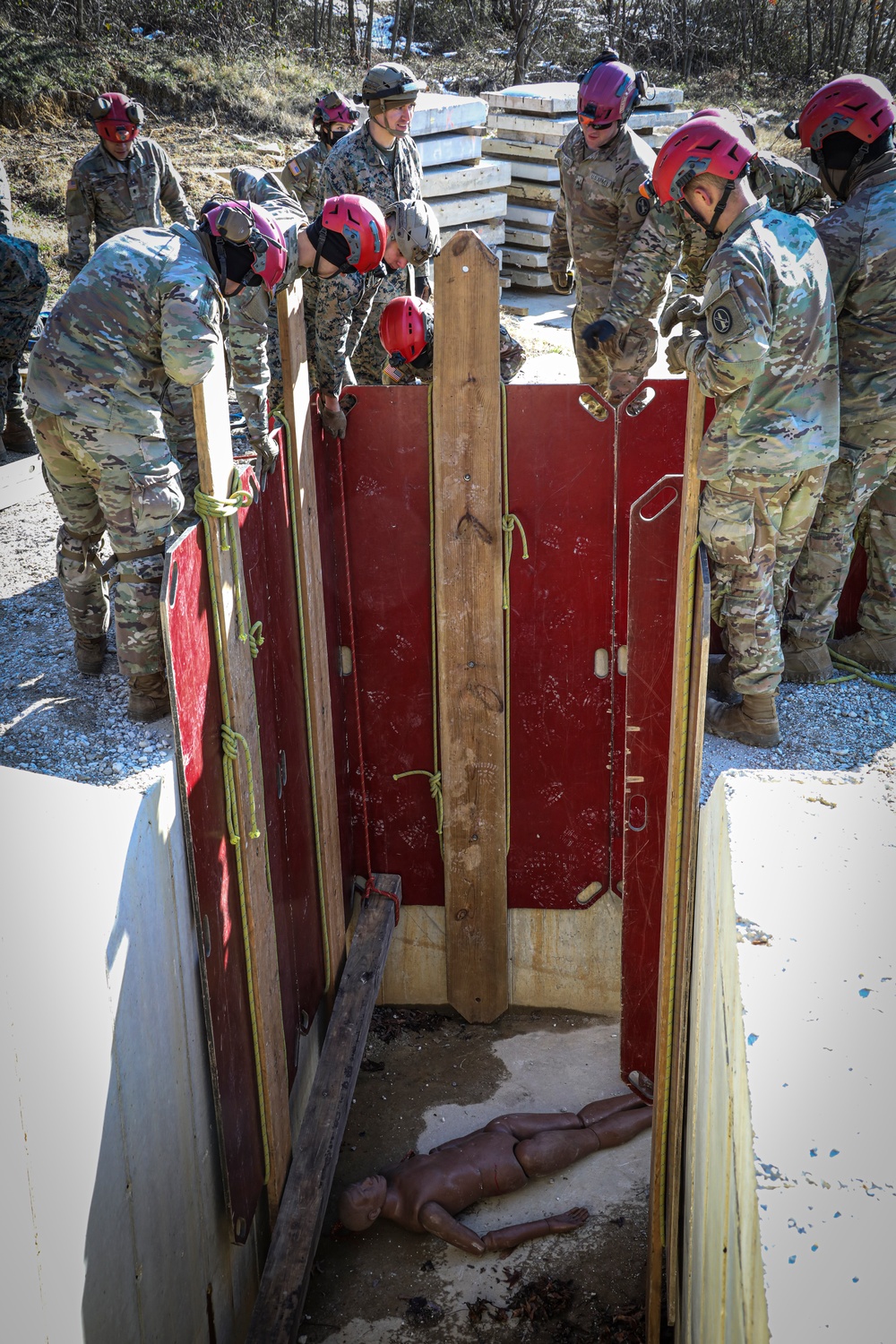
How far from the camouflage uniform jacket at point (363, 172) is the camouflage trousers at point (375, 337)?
1.42ft

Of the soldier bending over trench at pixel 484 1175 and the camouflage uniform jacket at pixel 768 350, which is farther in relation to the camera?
the soldier bending over trench at pixel 484 1175

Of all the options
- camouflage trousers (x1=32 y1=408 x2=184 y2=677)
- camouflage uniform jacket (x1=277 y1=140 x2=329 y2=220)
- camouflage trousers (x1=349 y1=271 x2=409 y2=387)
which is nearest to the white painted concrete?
camouflage trousers (x1=32 y1=408 x2=184 y2=677)

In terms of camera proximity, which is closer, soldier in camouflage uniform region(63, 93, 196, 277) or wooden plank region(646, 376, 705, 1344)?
wooden plank region(646, 376, 705, 1344)

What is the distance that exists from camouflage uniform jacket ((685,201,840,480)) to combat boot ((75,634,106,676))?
245 cm

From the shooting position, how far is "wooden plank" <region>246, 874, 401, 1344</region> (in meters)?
3.83

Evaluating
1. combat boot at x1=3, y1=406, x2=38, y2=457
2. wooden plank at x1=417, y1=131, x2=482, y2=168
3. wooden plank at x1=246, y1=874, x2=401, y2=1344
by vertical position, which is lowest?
wooden plank at x1=246, y1=874, x2=401, y2=1344

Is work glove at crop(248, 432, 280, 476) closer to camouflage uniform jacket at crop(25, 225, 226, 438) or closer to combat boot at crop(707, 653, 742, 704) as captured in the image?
camouflage uniform jacket at crop(25, 225, 226, 438)

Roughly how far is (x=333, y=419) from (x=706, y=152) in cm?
185

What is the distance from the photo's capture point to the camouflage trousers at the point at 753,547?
3.86 metres

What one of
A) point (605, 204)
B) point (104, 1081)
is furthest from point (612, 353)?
point (104, 1081)

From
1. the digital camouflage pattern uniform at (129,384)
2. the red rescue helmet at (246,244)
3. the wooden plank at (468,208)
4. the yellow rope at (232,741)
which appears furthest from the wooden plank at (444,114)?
the yellow rope at (232,741)

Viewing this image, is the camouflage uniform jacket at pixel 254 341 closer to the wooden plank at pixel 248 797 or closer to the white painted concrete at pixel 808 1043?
the wooden plank at pixel 248 797

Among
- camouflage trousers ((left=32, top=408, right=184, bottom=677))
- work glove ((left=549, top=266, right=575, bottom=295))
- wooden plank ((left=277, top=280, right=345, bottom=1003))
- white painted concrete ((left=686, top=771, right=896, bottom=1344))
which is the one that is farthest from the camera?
work glove ((left=549, top=266, right=575, bottom=295))

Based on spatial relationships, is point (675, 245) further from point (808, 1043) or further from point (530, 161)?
point (530, 161)
